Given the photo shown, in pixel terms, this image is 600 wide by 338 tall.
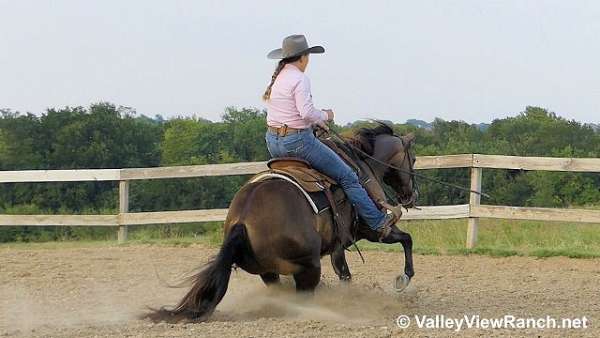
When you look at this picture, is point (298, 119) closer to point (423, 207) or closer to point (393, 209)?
point (393, 209)

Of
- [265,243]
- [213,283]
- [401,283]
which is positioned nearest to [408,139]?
[401,283]

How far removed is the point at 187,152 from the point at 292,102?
30.6 meters

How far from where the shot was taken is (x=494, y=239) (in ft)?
39.2

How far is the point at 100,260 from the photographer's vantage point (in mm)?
10711

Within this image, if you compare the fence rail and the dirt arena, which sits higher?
the fence rail

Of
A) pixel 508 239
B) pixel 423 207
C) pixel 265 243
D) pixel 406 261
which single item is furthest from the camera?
pixel 508 239

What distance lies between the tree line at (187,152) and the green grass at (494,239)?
8.42 metres

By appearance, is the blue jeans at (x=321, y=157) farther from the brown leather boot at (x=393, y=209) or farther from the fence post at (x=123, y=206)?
the fence post at (x=123, y=206)

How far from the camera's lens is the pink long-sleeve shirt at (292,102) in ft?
21.1

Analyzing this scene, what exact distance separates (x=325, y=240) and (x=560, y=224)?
25.9ft

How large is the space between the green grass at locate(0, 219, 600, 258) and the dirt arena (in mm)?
300

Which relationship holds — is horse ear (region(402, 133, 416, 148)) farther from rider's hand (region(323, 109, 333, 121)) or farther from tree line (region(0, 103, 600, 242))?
tree line (region(0, 103, 600, 242))

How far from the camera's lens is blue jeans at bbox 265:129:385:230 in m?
6.61

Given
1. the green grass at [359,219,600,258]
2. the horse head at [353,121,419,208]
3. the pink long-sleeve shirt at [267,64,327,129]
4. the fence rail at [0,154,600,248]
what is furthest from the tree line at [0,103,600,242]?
the pink long-sleeve shirt at [267,64,327,129]
